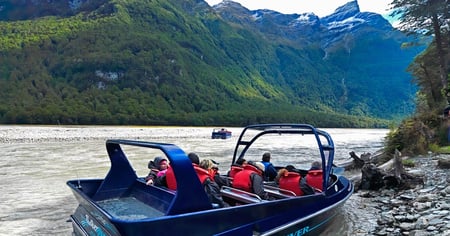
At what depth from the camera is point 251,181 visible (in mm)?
→ 7488

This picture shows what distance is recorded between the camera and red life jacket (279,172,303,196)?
8.23 m

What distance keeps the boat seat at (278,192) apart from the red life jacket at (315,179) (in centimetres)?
62

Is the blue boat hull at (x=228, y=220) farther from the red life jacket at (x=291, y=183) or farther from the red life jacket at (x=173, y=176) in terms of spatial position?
the red life jacket at (x=173, y=176)

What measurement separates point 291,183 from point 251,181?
4.09ft

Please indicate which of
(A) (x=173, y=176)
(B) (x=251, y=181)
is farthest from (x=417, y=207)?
(A) (x=173, y=176)

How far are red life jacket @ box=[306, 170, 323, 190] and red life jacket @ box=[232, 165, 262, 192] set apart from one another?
1310 mm

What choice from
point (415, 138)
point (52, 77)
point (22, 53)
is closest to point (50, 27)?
point (22, 53)

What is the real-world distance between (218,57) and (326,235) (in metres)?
176

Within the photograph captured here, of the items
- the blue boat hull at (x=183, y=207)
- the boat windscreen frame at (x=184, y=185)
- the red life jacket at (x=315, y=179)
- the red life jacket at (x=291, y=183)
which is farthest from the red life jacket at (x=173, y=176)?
the red life jacket at (x=315, y=179)

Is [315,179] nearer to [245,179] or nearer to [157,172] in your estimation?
[245,179]

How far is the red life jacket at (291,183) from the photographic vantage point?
8234mm

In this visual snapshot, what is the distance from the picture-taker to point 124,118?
9375 centimetres

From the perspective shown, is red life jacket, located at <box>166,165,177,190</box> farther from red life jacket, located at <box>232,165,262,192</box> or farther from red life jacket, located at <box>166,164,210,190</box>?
red life jacket, located at <box>232,165,262,192</box>

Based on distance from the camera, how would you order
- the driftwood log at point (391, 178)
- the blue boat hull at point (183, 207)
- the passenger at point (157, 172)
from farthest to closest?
the driftwood log at point (391, 178) < the passenger at point (157, 172) < the blue boat hull at point (183, 207)
